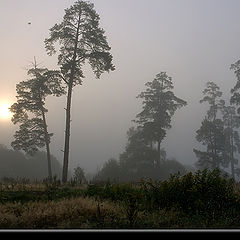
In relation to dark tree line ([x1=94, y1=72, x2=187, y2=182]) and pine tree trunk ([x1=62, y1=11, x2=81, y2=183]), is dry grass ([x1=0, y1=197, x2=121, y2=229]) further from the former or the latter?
dark tree line ([x1=94, y1=72, x2=187, y2=182])

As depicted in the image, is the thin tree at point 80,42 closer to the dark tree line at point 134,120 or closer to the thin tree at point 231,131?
the dark tree line at point 134,120

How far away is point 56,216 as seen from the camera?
6727 mm

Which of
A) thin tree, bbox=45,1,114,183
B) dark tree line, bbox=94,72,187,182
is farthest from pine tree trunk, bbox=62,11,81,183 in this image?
dark tree line, bbox=94,72,187,182

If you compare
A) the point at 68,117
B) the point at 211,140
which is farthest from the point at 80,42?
the point at 211,140

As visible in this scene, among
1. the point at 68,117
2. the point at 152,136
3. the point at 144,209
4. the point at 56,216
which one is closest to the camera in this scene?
the point at 56,216

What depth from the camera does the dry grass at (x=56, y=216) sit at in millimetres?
6273

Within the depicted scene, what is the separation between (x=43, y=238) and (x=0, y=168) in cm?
4113

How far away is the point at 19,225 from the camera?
6.27 m

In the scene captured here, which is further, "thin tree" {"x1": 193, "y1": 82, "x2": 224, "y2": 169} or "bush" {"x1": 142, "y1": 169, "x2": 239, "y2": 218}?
"thin tree" {"x1": 193, "y1": 82, "x2": 224, "y2": 169}

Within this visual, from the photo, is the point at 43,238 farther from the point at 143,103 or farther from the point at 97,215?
the point at 143,103

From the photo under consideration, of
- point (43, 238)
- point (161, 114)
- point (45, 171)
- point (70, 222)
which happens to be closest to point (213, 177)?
point (70, 222)

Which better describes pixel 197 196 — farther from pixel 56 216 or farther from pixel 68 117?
pixel 68 117

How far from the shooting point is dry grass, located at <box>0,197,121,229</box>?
6.27 metres

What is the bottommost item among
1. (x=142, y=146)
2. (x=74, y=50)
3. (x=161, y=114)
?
(x=142, y=146)
